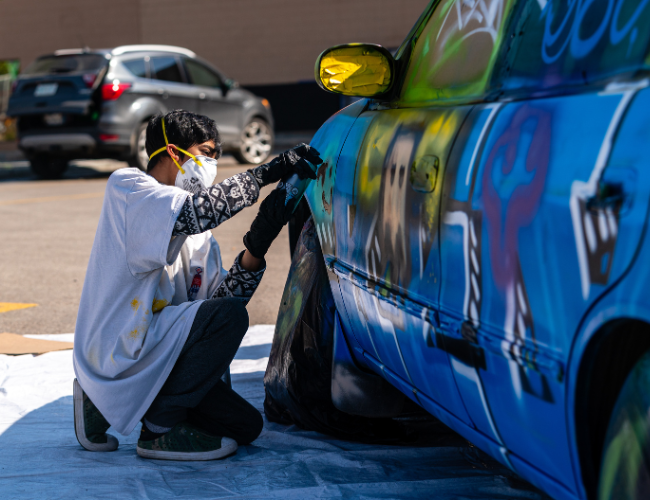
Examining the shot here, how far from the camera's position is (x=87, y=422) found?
261cm

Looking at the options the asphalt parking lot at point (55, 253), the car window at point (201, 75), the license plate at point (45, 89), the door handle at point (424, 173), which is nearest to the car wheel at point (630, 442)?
the door handle at point (424, 173)

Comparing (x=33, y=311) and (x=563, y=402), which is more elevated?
(x=563, y=402)

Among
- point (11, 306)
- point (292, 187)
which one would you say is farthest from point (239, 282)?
point (11, 306)

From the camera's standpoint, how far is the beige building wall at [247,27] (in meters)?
18.4

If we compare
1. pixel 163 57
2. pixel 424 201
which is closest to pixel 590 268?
pixel 424 201

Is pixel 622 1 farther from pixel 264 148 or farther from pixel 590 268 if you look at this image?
pixel 264 148

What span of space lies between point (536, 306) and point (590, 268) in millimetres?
166

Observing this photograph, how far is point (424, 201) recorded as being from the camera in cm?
176

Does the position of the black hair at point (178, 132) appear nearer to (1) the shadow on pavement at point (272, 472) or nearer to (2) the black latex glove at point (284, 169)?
(2) the black latex glove at point (284, 169)

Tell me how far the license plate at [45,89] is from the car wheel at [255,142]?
282 centimetres

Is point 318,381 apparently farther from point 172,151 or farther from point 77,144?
point 77,144

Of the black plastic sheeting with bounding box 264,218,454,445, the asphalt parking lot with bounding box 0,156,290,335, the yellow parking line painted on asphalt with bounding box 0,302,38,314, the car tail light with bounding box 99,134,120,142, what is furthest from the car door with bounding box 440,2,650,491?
the car tail light with bounding box 99,134,120,142

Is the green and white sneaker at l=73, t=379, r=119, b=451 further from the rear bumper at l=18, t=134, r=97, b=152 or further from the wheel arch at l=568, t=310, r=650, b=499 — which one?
the rear bumper at l=18, t=134, r=97, b=152

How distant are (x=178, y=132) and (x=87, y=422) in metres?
0.97
